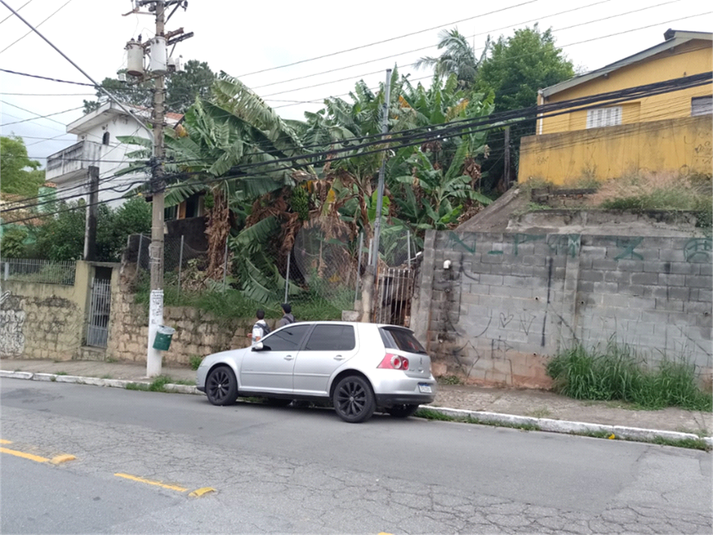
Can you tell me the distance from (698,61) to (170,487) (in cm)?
1867

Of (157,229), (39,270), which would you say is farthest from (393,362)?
(39,270)

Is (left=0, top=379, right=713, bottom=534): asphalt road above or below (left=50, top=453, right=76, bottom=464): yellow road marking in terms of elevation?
above

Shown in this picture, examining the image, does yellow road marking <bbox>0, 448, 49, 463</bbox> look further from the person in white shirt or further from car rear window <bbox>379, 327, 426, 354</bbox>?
car rear window <bbox>379, 327, 426, 354</bbox>

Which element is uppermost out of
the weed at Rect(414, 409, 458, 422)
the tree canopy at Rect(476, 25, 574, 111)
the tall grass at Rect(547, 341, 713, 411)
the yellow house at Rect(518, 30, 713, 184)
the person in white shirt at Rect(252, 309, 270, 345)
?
the tree canopy at Rect(476, 25, 574, 111)

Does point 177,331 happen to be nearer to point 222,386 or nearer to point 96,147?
point 222,386

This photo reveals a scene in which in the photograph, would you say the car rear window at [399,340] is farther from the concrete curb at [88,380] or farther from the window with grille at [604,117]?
the window with grille at [604,117]

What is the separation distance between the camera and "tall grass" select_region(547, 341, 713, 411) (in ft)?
32.7

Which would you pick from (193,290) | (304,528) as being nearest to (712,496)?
(304,528)

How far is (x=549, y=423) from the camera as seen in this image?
9.24 meters

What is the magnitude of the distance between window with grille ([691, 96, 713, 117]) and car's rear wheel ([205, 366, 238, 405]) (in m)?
14.8

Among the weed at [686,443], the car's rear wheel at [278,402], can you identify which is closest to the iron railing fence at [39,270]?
the car's rear wheel at [278,402]

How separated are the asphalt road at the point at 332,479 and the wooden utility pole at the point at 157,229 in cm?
499

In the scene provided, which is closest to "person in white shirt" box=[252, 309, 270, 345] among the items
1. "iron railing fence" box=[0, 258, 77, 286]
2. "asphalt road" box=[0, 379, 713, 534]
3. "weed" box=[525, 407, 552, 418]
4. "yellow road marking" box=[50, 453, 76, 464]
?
"asphalt road" box=[0, 379, 713, 534]

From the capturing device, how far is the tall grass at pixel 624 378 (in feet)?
32.7
